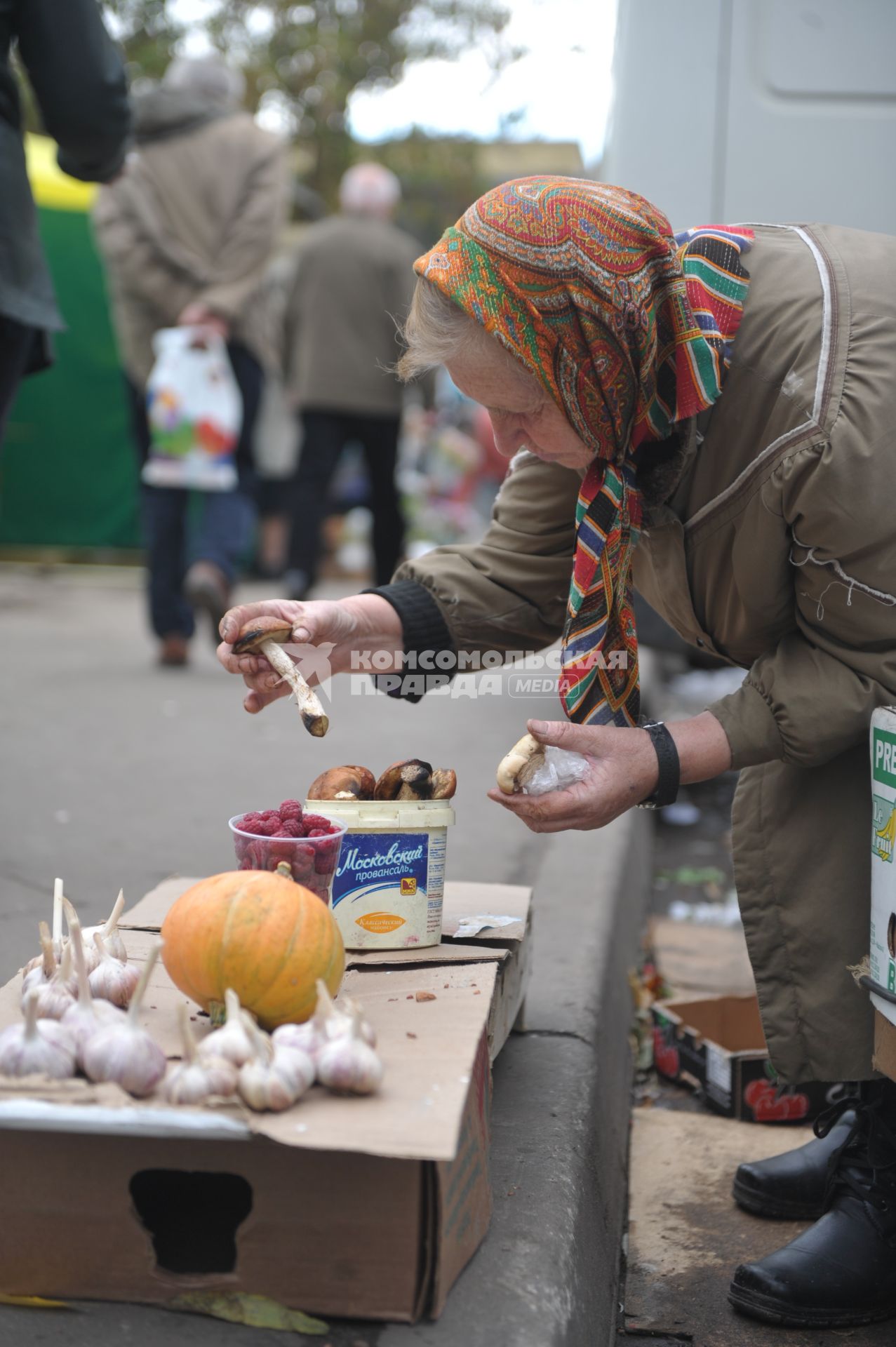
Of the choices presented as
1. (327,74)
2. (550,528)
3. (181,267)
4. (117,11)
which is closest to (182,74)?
(181,267)

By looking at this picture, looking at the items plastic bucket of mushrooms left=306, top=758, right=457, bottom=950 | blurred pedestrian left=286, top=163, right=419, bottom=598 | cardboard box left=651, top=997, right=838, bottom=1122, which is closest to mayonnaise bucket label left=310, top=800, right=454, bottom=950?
plastic bucket of mushrooms left=306, top=758, right=457, bottom=950

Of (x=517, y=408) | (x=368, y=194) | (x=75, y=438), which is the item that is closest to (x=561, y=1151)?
(x=517, y=408)

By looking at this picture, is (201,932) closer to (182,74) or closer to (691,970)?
(691,970)

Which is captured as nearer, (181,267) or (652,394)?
(652,394)

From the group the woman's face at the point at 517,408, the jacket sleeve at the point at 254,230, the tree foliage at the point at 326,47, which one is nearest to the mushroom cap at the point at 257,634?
the woman's face at the point at 517,408

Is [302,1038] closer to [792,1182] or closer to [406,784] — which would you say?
[406,784]

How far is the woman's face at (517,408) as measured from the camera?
1.86 meters

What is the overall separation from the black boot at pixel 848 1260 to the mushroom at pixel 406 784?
0.78 m

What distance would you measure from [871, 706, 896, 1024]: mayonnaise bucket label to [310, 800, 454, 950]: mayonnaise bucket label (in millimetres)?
624

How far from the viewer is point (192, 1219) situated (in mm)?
1630

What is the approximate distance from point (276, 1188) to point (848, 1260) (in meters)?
0.91

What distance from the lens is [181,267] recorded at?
5.59 m

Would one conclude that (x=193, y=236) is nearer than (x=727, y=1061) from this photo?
No

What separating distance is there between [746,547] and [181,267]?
13.9ft
